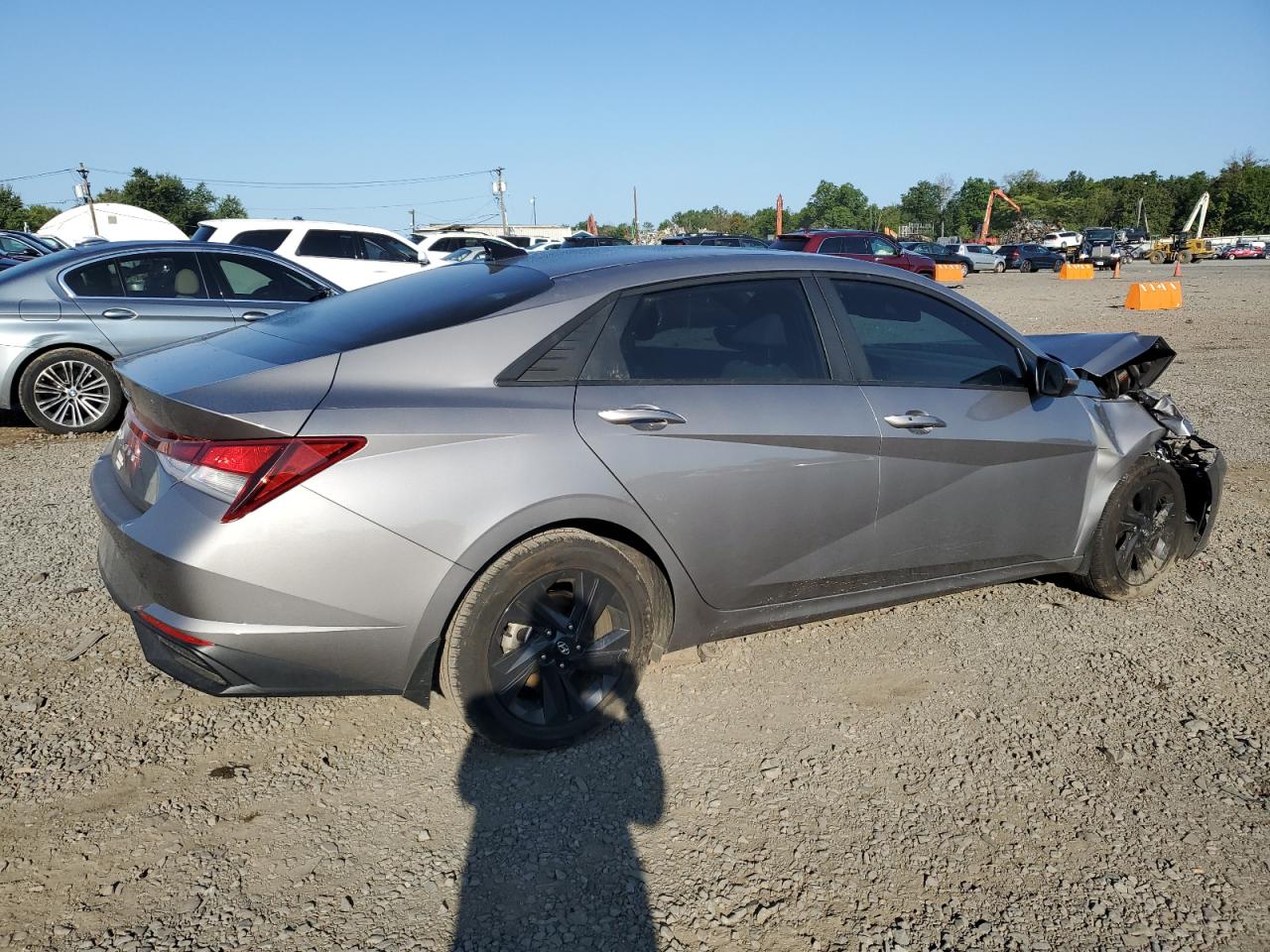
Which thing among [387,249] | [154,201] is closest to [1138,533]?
[387,249]

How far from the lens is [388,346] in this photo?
9.50ft

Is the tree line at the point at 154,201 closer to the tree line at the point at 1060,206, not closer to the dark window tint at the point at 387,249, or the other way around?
the tree line at the point at 1060,206

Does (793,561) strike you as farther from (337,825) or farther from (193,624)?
(193,624)

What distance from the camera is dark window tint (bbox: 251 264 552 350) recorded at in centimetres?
302

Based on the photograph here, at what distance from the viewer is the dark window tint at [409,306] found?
3.02 metres

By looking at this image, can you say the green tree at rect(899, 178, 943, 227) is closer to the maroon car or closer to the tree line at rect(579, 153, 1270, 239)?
the tree line at rect(579, 153, 1270, 239)

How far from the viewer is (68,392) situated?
24.8ft

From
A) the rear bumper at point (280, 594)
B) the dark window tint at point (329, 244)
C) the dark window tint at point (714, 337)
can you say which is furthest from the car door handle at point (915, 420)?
the dark window tint at point (329, 244)

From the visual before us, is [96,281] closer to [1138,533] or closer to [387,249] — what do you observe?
[387,249]

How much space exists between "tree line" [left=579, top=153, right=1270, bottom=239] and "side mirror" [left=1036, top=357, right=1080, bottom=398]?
71.9 m

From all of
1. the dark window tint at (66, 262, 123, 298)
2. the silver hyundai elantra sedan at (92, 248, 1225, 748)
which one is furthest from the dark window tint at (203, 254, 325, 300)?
the silver hyundai elantra sedan at (92, 248, 1225, 748)

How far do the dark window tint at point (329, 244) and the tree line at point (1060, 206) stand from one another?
62.0 meters

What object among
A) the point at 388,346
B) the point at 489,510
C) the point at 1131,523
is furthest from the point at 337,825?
the point at 1131,523

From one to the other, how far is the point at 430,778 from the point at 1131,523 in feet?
10.8
